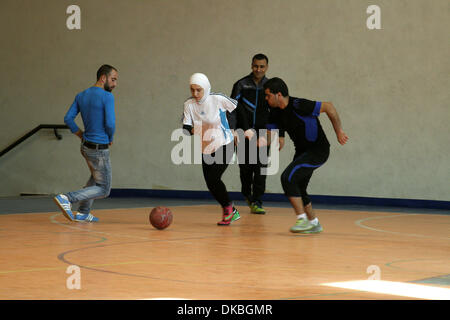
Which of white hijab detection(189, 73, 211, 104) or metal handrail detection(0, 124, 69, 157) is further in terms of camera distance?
metal handrail detection(0, 124, 69, 157)

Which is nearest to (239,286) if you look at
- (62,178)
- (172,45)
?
(172,45)

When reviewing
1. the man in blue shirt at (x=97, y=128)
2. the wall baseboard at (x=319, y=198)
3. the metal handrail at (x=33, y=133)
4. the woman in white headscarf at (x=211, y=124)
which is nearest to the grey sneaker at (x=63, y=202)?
the man in blue shirt at (x=97, y=128)

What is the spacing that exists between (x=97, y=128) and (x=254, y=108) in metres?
2.40

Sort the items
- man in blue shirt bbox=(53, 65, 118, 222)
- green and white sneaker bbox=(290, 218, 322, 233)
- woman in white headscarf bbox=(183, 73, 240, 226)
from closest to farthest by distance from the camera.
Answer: green and white sneaker bbox=(290, 218, 322, 233), woman in white headscarf bbox=(183, 73, 240, 226), man in blue shirt bbox=(53, 65, 118, 222)

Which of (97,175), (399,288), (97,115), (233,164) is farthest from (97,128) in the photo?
(233,164)

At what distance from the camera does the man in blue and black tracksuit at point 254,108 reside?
9711mm

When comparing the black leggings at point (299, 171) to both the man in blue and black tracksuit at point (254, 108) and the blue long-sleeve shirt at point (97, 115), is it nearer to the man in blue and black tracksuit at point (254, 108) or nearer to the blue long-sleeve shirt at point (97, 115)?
the man in blue and black tracksuit at point (254, 108)

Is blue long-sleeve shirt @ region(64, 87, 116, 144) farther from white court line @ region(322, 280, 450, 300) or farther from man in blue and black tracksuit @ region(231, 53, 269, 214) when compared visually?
white court line @ region(322, 280, 450, 300)

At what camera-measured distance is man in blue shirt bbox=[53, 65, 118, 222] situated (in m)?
8.33

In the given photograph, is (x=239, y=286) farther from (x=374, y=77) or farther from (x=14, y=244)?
(x=374, y=77)

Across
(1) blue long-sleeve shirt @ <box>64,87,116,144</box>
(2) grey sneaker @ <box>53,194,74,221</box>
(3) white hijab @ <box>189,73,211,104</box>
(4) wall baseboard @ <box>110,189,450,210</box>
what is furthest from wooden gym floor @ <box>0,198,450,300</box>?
(4) wall baseboard @ <box>110,189,450,210</box>

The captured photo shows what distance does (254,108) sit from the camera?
995 cm

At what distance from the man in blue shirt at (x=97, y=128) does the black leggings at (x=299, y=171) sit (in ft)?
6.81
